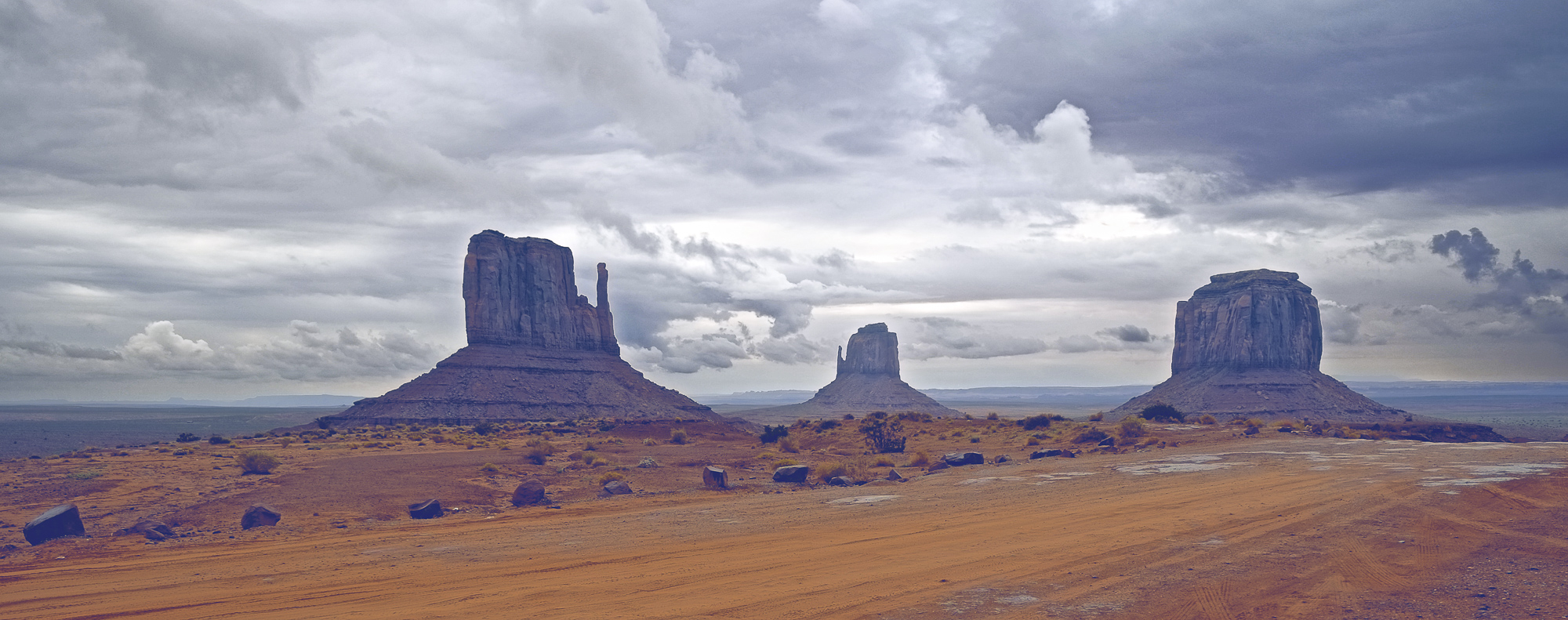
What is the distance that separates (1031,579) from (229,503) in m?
21.0

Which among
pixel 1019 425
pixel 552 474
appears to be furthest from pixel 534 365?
pixel 552 474

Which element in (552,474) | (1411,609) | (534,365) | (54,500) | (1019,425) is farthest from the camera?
(534,365)

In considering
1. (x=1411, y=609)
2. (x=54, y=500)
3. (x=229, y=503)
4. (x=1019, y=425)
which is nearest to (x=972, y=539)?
(x=1411, y=609)

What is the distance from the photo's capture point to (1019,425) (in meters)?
51.6

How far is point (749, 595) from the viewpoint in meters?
10.5

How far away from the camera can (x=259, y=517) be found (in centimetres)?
1948

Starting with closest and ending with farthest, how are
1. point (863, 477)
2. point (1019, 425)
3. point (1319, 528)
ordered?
point (1319, 528), point (863, 477), point (1019, 425)

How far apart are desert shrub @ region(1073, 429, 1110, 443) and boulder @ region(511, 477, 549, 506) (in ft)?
79.9

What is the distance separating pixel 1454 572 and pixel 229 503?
25.5 meters

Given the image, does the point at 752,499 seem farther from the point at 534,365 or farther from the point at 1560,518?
the point at 534,365

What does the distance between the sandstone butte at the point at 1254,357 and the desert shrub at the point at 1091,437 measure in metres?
88.4

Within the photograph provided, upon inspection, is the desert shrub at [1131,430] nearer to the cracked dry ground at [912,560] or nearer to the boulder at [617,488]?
the cracked dry ground at [912,560]

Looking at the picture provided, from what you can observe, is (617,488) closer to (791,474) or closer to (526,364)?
(791,474)

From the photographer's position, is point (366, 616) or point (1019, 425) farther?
point (1019, 425)
